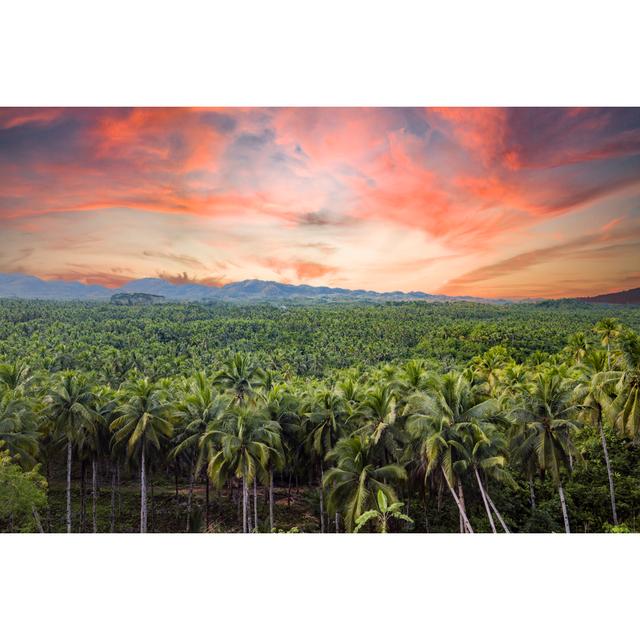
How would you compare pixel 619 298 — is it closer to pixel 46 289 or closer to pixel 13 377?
pixel 46 289

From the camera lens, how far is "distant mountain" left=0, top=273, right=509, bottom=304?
15.8m

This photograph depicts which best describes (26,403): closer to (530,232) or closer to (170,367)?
(170,367)

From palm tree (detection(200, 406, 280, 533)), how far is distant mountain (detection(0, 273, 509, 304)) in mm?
7969

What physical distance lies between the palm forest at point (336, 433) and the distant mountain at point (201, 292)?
101 cm

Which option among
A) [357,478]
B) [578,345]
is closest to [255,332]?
[357,478]

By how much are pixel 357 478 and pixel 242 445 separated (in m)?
3.29

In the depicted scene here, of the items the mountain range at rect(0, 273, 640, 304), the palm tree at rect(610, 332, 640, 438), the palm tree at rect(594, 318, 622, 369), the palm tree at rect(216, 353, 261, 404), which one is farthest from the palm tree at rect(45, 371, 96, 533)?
the palm tree at rect(594, 318, 622, 369)

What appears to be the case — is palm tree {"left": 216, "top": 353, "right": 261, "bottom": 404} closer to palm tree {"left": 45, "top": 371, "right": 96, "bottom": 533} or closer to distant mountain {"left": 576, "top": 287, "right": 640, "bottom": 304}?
palm tree {"left": 45, "top": 371, "right": 96, "bottom": 533}

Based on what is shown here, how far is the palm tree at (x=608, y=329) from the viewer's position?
15922 millimetres

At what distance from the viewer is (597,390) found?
1322 centimetres

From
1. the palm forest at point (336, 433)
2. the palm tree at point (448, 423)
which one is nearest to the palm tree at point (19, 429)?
the palm forest at point (336, 433)

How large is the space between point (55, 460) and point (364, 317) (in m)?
16.9

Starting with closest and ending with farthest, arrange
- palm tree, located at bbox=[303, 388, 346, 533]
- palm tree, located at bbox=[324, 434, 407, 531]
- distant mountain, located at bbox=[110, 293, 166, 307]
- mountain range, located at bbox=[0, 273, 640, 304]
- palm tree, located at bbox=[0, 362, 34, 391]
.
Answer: palm tree, located at bbox=[324, 434, 407, 531] → palm tree, located at bbox=[303, 388, 346, 533] → palm tree, located at bbox=[0, 362, 34, 391] → mountain range, located at bbox=[0, 273, 640, 304] → distant mountain, located at bbox=[110, 293, 166, 307]

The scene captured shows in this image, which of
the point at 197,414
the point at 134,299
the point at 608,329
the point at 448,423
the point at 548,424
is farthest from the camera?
the point at 134,299
